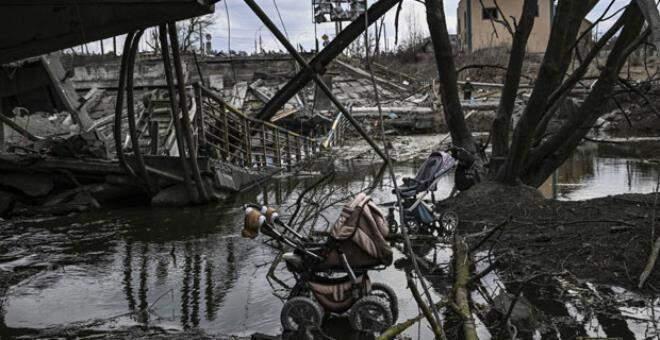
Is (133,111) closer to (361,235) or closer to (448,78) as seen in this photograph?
(448,78)

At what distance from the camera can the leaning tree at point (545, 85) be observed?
9.47m

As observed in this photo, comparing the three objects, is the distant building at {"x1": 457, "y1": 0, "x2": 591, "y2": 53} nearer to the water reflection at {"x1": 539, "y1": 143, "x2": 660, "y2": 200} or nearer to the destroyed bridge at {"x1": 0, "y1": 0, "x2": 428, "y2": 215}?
the water reflection at {"x1": 539, "y1": 143, "x2": 660, "y2": 200}

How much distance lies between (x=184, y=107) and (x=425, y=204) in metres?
4.24

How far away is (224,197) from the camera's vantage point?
1390cm

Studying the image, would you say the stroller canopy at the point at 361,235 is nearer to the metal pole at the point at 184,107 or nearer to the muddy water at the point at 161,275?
the muddy water at the point at 161,275

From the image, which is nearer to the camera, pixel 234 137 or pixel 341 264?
pixel 341 264

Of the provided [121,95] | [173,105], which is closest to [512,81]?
[173,105]

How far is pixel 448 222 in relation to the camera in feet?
30.5

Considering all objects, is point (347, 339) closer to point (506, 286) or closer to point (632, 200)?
point (506, 286)

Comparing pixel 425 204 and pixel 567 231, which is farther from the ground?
pixel 425 204

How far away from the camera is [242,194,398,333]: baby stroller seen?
5590 mm

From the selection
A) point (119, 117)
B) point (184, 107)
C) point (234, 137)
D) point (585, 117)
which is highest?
point (184, 107)

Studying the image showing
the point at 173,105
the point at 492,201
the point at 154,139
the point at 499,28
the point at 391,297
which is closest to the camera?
the point at 391,297

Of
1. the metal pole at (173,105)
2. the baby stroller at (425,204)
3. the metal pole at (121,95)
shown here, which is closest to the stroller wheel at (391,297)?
the baby stroller at (425,204)
